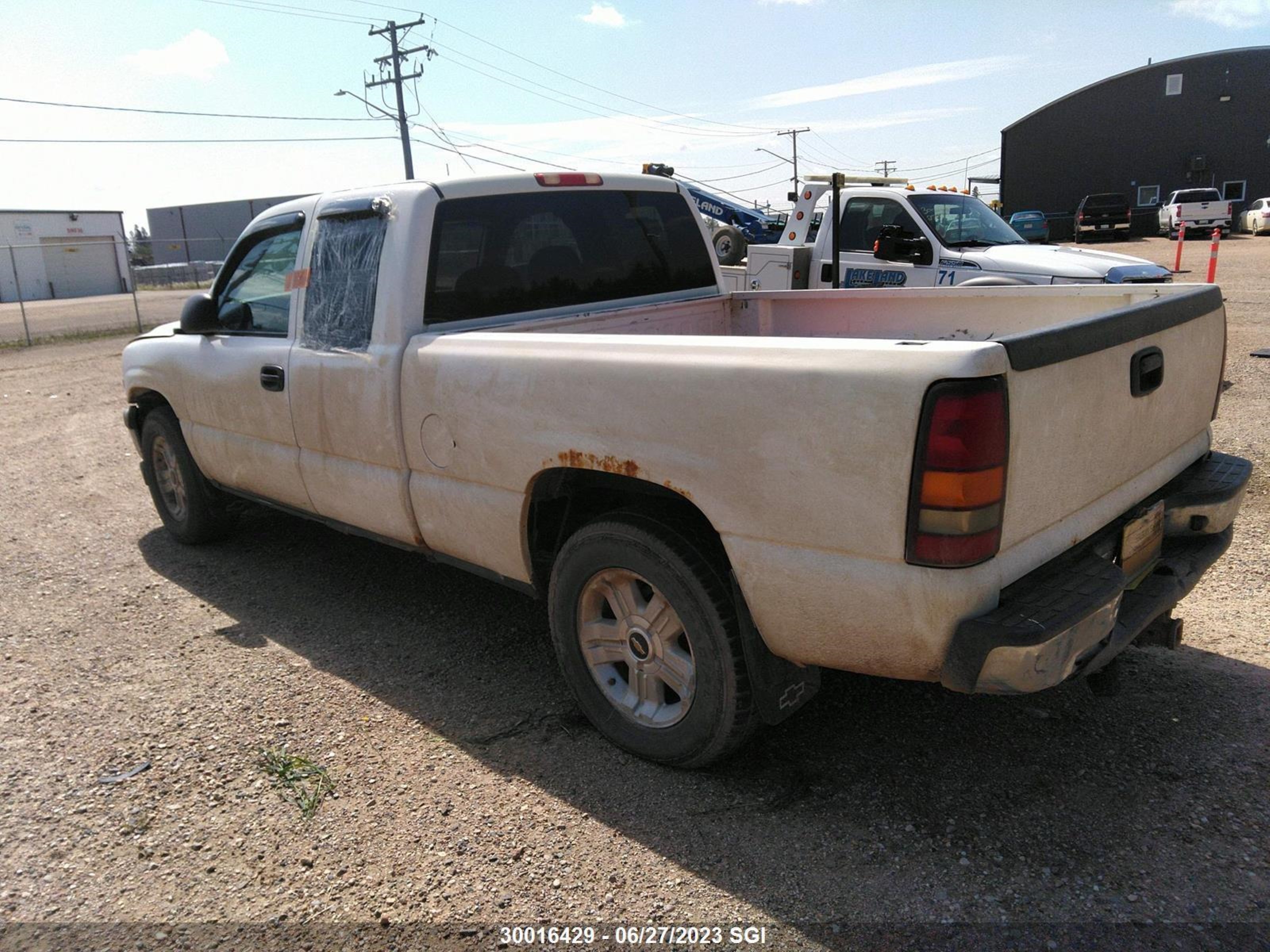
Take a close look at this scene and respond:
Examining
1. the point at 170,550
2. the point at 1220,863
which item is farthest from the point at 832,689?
the point at 170,550

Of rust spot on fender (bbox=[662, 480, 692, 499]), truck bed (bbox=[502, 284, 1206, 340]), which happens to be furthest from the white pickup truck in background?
rust spot on fender (bbox=[662, 480, 692, 499])

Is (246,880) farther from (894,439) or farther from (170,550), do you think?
(170,550)

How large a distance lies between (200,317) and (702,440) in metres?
3.35

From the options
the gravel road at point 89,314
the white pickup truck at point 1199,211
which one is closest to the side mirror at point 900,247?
the gravel road at point 89,314

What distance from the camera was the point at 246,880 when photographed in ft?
9.22

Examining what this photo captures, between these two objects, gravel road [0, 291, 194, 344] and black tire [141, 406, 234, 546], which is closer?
black tire [141, 406, 234, 546]

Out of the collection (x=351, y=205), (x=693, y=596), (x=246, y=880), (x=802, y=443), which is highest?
(x=351, y=205)

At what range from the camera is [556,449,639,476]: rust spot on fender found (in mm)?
2934

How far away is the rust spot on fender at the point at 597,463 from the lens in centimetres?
293

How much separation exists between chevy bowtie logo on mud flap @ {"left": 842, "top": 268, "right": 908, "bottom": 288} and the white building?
1902 inches

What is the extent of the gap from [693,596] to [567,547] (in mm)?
580

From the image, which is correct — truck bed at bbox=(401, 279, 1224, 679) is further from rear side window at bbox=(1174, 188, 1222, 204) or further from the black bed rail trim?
rear side window at bbox=(1174, 188, 1222, 204)

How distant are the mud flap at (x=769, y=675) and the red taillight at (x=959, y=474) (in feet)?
2.08

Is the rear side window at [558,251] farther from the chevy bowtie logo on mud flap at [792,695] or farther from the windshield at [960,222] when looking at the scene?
the windshield at [960,222]
